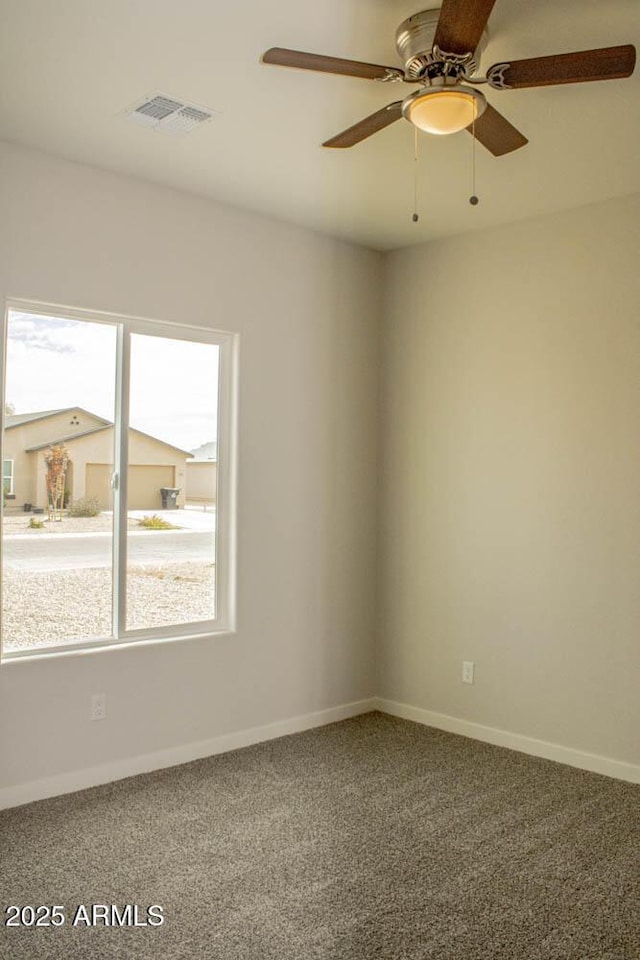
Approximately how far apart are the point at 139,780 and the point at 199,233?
8.35 ft

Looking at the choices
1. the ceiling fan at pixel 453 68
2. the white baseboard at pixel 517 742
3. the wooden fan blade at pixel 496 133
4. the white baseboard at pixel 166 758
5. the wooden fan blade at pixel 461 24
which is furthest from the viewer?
the white baseboard at pixel 517 742

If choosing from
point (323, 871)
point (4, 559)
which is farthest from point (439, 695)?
point (4, 559)

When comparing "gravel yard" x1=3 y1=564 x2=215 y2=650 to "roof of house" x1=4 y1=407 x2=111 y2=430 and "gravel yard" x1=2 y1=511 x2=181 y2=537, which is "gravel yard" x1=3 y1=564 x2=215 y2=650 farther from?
"roof of house" x1=4 y1=407 x2=111 y2=430

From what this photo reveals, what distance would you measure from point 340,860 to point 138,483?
6.11 feet

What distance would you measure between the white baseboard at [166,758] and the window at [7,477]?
119 centimetres

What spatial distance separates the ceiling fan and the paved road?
6.79ft

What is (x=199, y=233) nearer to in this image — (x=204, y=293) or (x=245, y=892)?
(x=204, y=293)

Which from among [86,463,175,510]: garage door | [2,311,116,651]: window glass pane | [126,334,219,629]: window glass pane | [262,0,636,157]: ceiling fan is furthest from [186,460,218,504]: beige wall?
[262,0,636,157]: ceiling fan

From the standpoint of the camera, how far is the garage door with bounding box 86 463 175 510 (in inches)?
143

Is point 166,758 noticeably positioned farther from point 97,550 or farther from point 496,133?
point 496,133

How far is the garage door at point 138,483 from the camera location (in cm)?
363

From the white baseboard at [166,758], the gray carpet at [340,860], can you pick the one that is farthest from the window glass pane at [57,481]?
the gray carpet at [340,860]

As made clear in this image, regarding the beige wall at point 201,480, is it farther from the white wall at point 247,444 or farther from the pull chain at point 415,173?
the pull chain at point 415,173

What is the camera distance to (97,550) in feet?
11.8
